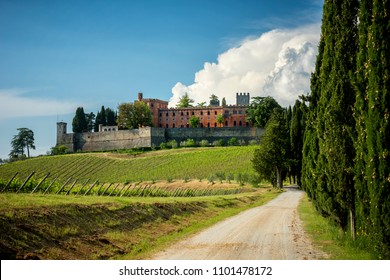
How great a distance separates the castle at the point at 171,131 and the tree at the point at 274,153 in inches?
1821

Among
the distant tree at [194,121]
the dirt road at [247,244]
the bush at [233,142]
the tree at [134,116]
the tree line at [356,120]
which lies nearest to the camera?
the tree line at [356,120]

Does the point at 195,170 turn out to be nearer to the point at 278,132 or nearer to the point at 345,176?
the point at 278,132

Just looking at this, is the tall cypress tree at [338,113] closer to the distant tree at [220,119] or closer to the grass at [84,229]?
the grass at [84,229]

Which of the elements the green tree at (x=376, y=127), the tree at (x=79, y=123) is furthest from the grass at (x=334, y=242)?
the tree at (x=79, y=123)

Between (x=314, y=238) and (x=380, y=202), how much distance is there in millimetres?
4570

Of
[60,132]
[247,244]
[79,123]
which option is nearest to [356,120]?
[247,244]

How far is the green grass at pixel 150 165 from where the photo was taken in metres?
61.5

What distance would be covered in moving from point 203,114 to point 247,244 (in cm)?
9550

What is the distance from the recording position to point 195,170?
64.5 m

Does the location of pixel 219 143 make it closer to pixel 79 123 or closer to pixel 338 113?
pixel 79 123

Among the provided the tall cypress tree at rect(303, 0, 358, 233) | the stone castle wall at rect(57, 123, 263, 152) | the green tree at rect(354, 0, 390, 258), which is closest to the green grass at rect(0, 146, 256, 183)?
the stone castle wall at rect(57, 123, 263, 152)
